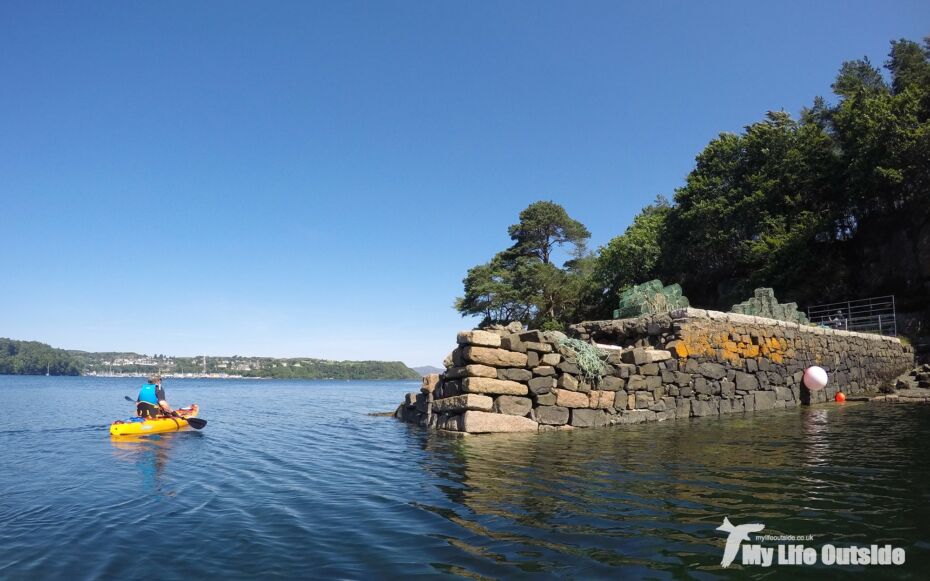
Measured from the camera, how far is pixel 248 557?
12.1ft

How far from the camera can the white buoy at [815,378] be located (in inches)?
614

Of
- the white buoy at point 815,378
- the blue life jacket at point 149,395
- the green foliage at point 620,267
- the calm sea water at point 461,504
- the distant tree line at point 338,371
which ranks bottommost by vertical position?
the distant tree line at point 338,371

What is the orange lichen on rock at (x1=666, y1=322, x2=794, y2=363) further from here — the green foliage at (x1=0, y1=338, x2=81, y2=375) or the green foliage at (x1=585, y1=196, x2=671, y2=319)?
the green foliage at (x1=0, y1=338, x2=81, y2=375)

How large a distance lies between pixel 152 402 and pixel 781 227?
102 ft

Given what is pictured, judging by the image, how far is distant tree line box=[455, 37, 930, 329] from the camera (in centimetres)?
2789

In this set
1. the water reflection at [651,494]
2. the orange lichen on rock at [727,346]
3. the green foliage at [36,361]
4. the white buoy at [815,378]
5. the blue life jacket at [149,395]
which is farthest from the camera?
the green foliage at [36,361]

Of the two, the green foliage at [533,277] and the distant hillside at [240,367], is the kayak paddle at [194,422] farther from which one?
the distant hillside at [240,367]

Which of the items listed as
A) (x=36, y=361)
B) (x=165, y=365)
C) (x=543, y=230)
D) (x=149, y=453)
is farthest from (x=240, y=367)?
(x=149, y=453)

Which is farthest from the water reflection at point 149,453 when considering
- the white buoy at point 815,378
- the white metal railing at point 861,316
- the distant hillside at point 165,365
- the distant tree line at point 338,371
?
the distant tree line at point 338,371

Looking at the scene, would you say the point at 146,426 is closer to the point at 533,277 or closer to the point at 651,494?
the point at 651,494

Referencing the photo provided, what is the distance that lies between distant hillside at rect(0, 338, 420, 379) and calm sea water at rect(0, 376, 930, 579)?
379 feet

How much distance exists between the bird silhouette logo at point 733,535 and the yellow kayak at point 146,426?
37.7 ft

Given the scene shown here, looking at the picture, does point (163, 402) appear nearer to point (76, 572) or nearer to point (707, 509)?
point (76, 572)

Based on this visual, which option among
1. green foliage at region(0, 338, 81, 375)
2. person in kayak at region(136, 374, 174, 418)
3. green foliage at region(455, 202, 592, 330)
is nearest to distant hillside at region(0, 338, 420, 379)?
green foliage at region(0, 338, 81, 375)
